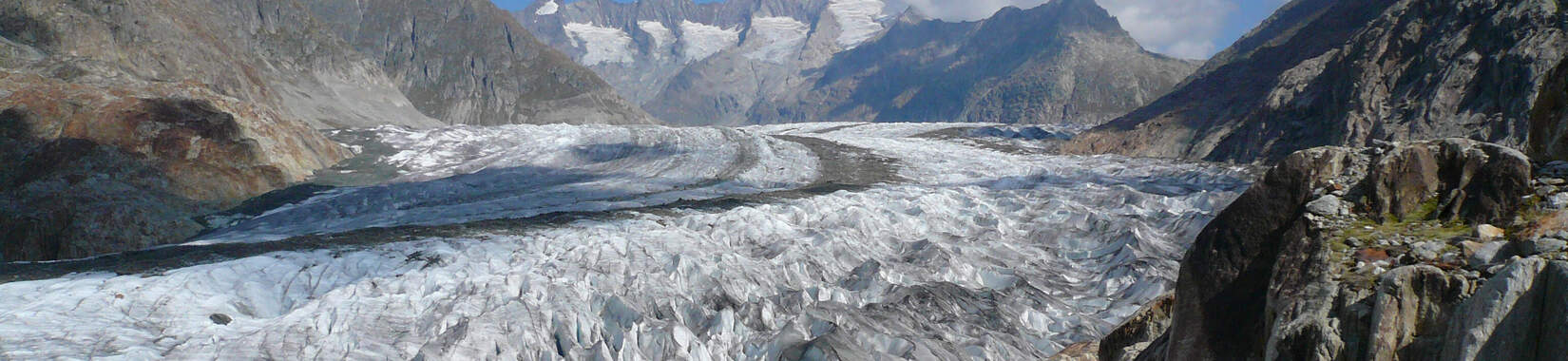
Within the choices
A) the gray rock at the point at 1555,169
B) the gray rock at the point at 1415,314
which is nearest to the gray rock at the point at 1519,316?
the gray rock at the point at 1415,314

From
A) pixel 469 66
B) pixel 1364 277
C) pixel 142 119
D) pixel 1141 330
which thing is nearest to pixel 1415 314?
pixel 1364 277

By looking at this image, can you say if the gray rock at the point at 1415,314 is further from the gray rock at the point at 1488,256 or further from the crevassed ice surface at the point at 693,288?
the crevassed ice surface at the point at 693,288

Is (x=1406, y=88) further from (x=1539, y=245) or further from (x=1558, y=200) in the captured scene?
(x=1539, y=245)

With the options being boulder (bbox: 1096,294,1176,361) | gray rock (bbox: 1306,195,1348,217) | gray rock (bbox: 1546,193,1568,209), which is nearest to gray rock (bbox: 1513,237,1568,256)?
gray rock (bbox: 1546,193,1568,209)

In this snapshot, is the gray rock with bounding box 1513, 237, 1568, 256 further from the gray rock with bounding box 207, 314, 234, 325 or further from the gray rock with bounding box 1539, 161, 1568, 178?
the gray rock with bounding box 207, 314, 234, 325

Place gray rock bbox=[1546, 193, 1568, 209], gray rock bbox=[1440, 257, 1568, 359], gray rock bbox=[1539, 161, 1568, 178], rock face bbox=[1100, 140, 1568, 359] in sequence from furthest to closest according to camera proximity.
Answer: gray rock bbox=[1539, 161, 1568, 178] < gray rock bbox=[1546, 193, 1568, 209] < rock face bbox=[1100, 140, 1568, 359] < gray rock bbox=[1440, 257, 1568, 359]

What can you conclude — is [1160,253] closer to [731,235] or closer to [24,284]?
[731,235]
